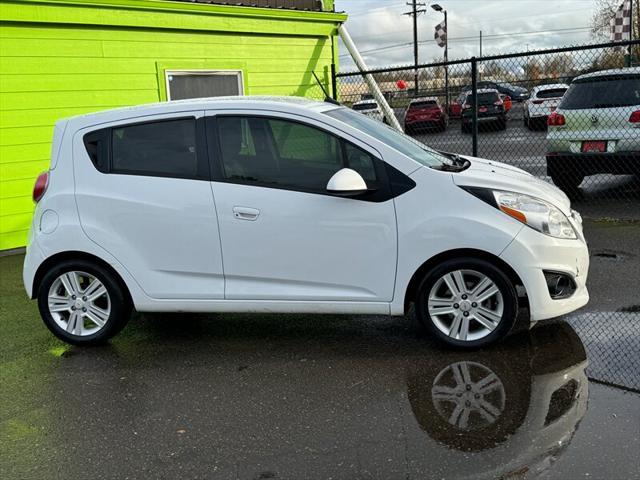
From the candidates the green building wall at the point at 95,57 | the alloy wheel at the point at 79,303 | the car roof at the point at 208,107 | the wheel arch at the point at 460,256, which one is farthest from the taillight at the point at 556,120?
the alloy wheel at the point at 79,303

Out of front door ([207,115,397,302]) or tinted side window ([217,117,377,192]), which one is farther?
tinted side window ([217,117,377,192])

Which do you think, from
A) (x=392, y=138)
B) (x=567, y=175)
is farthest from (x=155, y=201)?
(x=567, y=175)

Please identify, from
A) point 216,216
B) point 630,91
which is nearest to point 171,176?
point 216,216

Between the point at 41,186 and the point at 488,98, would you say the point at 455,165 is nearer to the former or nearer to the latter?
the point at 41,186

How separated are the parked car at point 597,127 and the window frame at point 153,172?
6159 mm

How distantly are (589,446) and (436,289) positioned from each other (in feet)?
4.82

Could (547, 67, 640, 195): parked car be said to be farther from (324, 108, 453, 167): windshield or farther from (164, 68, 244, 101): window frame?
(164, 68, 244, 101): window frame

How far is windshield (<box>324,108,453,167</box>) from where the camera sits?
472cm

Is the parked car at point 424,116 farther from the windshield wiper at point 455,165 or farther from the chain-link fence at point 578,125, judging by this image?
the windshield wiper at point 455,165

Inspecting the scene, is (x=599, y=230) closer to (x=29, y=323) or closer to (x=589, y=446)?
(x=589, y=446)

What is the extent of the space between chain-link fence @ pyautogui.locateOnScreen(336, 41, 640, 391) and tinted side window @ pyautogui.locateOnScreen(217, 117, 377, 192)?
2.02 metres

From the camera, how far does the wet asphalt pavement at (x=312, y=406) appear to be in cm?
324

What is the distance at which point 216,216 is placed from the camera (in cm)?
457

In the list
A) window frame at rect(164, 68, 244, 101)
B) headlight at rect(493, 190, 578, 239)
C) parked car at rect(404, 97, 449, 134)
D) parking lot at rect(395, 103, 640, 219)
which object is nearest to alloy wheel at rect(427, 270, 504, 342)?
headlight at rect(493, 190, 578, 239)
